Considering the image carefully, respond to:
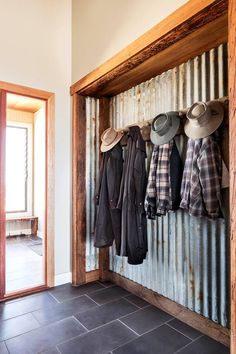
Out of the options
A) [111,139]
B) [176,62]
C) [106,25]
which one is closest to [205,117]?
[176,62]

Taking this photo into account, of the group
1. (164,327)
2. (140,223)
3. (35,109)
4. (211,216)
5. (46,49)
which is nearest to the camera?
(211,216)

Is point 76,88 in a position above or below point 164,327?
above

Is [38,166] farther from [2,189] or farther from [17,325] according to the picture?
[17,325]

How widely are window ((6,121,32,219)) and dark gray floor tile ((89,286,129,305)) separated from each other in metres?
3.06

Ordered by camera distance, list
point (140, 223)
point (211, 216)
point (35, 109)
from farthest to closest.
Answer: point (35, 109)
point (140, 223)
point (211, 216)

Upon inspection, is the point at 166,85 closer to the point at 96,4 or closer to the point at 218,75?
the point at 218,75

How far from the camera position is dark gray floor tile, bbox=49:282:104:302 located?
246cm

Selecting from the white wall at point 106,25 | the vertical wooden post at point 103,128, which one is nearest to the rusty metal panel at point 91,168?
the vertical wooden post at point 103,128

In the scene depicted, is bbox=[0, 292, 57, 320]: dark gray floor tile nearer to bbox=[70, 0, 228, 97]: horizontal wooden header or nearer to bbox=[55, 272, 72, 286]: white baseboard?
bbox=[55, 272, 72, 286]: white baseboard

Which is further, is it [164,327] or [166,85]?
[166,85]

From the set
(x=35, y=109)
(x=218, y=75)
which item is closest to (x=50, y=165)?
(x=218, y=75)

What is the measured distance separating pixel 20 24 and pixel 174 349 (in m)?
3.18

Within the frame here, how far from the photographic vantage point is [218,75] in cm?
177

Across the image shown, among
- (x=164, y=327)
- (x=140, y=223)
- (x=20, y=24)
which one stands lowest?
(x=164, y=327)
